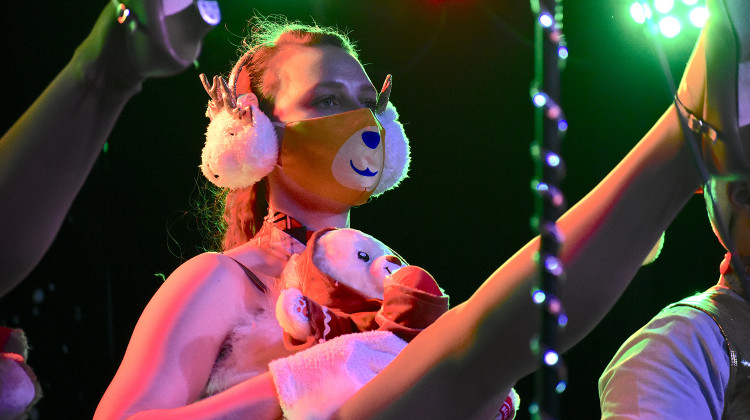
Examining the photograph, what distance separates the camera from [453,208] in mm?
2488

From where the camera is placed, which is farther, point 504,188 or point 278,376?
point 504,188

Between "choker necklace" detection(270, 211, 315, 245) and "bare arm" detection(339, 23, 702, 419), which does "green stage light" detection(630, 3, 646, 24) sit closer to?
"bare arm" detection(339, 23, 702, 419)

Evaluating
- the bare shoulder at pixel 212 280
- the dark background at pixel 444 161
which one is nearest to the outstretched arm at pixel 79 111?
the bare shoulder at pixel 212 280

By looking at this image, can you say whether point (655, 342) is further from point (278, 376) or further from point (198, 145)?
point (198, 145)

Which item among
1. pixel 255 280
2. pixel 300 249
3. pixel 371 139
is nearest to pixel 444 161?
pixel 371 139

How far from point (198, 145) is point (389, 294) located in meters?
1.15

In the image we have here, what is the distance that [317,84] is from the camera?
174 centimetres

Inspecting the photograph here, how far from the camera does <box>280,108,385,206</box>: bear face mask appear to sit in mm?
1667

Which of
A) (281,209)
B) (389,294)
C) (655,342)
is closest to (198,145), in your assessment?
(281,209)

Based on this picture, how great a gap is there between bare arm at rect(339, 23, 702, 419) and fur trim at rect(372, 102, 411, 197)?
998 millimetres

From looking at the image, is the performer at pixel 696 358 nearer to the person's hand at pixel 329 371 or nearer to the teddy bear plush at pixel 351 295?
the teddy bear plush at pixel 351 295

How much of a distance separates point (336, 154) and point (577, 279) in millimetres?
967

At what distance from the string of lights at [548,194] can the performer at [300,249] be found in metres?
0.09

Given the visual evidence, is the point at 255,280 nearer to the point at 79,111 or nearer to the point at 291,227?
the point at 291,227
